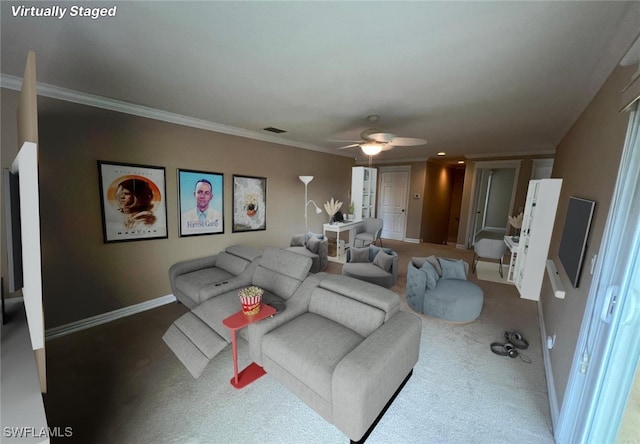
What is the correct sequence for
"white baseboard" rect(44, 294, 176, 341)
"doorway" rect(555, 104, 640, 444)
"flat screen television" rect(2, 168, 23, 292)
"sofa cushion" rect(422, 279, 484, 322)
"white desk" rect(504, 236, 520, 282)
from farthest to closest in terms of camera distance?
"white desk" rect(504, 236, 520, 282)
"sofa cushion" rect(422, 279, 484, 322)
"white baseboard" rect(44, 294, 176, 341)
"flat screen television" rect(2, 168, 23, 292)
"doorway" rect(555, 104, 640, 444)

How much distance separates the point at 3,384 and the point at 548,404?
10.8ft

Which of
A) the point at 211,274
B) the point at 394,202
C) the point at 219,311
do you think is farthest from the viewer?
the point at 394,202

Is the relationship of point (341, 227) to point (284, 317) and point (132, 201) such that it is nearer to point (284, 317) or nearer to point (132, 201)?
point (284, 317)

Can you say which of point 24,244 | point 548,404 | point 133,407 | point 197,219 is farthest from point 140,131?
point 548,404

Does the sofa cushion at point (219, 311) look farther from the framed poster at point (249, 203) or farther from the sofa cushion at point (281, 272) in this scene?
the framed poster at point (249, 203)

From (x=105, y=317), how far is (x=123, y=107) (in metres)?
2.40

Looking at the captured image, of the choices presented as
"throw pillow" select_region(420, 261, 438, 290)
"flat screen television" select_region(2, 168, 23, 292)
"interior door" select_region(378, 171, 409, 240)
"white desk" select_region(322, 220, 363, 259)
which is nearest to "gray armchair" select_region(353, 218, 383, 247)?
"white desk" select_region(322, 220, 363, 259)

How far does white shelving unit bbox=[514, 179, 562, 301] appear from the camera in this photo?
9.66 ft

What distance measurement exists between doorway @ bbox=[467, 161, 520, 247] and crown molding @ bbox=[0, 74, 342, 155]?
5.31m

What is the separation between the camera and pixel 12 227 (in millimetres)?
1190

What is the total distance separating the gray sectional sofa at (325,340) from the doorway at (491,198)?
5498 mm

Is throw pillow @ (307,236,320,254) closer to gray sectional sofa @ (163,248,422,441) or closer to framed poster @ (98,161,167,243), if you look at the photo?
gray sectional sofa @ (163,248,422,441)

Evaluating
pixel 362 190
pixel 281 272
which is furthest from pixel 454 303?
pixel 362 190

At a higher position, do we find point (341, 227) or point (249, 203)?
point (249, 203)
